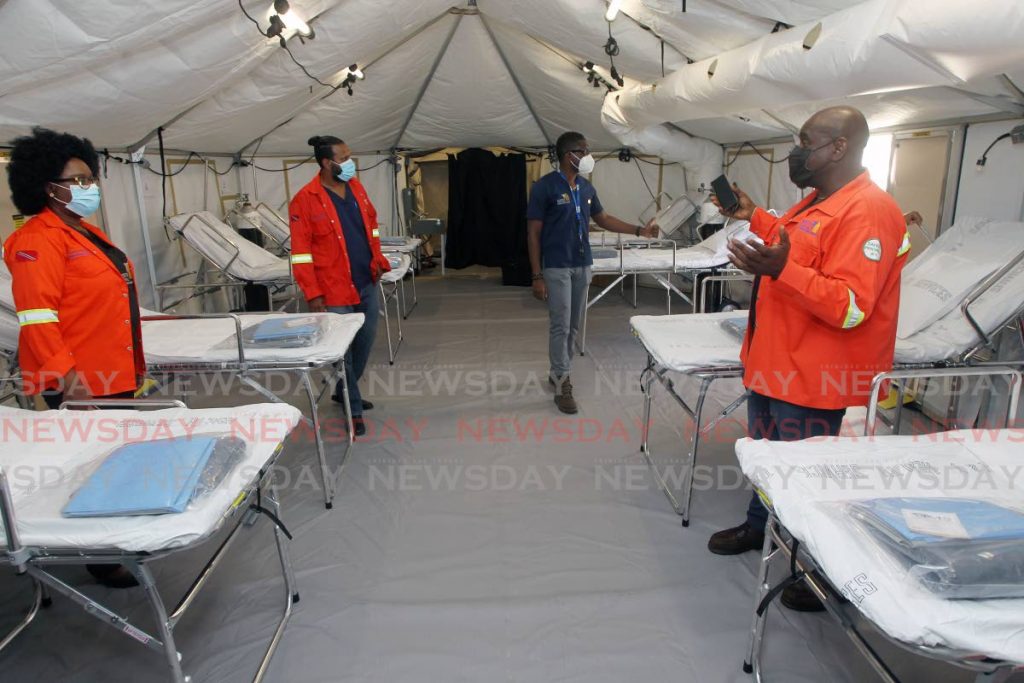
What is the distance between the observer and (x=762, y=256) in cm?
175

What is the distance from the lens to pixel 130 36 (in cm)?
241

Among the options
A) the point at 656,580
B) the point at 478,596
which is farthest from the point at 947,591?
the point at 478,596

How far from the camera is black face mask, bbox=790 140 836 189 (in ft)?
6.20

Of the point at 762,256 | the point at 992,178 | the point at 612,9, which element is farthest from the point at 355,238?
the point at 992,178

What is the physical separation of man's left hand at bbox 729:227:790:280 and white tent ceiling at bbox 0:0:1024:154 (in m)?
0.88

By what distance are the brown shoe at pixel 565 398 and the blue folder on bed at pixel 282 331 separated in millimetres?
1575

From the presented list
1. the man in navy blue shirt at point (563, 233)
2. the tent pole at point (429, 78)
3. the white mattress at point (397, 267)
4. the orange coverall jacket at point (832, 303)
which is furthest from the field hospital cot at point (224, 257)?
the orange coverall jacket at point (832, 303)

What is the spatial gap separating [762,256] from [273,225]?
5.80m

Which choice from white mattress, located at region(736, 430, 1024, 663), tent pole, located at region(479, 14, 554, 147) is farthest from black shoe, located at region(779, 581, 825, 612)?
tent pole, located at region(479, 14, 554, 147)

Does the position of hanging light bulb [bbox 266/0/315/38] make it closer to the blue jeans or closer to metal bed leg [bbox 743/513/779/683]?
the blue jeans

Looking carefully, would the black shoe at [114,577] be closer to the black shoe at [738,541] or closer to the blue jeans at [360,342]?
the blue jeans at [360,342]

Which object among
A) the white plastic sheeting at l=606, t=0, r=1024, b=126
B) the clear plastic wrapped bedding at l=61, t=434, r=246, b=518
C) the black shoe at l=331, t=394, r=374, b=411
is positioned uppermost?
the white plastic sheeting at l=606, t=0, r=1024, b=126

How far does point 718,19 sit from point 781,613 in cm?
285

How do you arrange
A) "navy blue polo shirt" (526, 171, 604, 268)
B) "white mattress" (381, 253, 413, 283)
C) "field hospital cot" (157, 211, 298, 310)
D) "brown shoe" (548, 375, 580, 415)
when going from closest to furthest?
1. "navy blue polo shirt" (526, 171, 604, 268)
2. "brown shoe" (548, 375, 580, 415)
3. "white mattress" (381, 253, 413, 283)
4. "field hospital cot" (157, 211, 298, 310)
